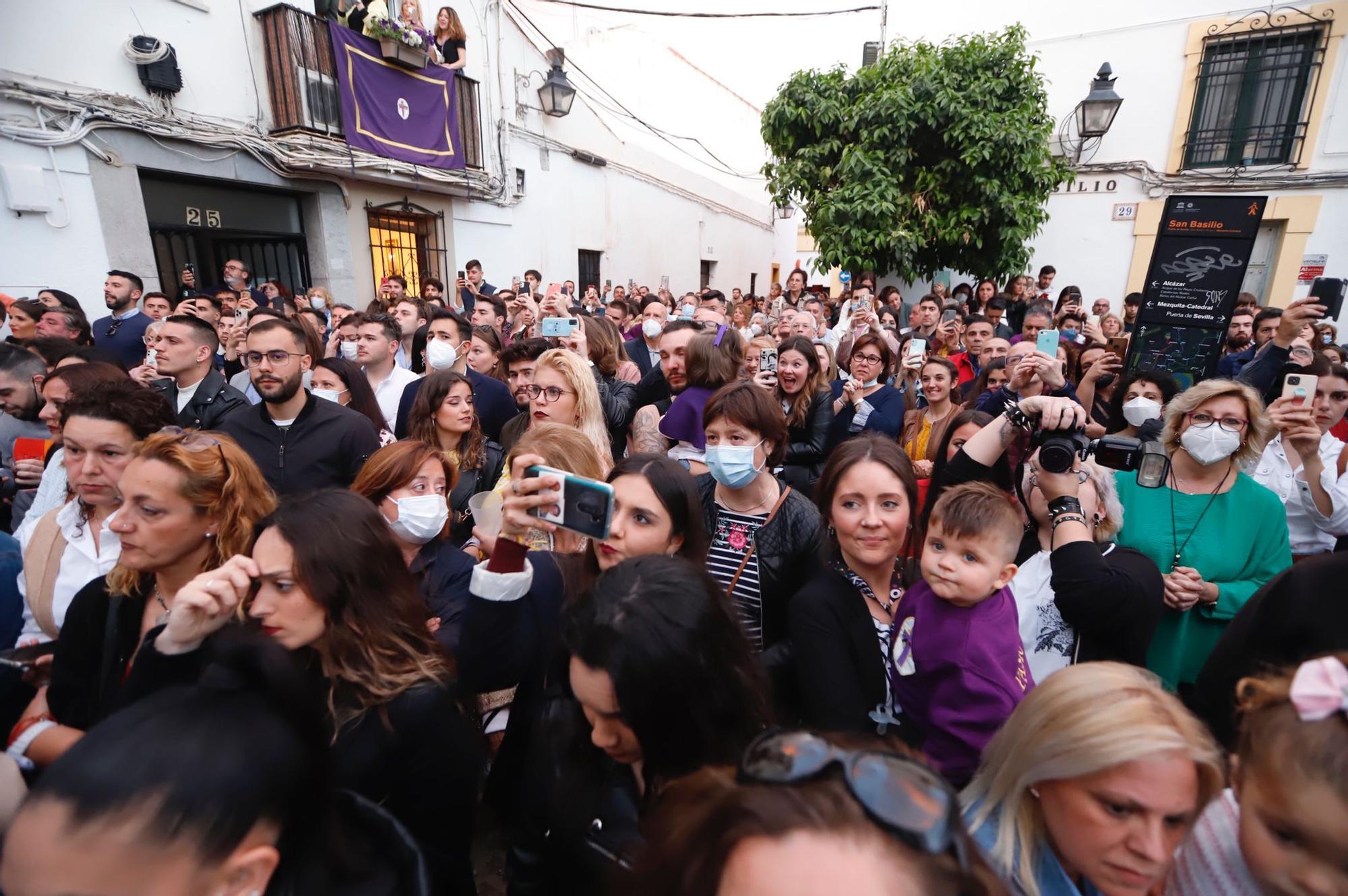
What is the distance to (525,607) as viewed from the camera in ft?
5.66

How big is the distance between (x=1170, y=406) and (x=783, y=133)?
10.3 m

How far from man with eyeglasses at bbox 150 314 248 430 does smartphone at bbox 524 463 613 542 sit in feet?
10.0

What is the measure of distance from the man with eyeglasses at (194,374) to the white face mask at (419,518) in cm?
203

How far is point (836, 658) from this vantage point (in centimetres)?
180

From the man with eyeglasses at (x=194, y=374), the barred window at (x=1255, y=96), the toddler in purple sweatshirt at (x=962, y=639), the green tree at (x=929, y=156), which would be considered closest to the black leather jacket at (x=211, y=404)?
the man with eyeglasses at (x=194, y=374)

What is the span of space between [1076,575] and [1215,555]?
0.98 meters

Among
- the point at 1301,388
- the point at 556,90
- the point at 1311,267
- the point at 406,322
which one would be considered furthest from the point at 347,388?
the point at 1311,267

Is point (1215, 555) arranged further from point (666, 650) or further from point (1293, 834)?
point (666, 650)

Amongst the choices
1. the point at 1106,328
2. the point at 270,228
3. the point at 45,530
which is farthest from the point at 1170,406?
the point at 270,228

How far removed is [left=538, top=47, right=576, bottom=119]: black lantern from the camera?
41.5 ft

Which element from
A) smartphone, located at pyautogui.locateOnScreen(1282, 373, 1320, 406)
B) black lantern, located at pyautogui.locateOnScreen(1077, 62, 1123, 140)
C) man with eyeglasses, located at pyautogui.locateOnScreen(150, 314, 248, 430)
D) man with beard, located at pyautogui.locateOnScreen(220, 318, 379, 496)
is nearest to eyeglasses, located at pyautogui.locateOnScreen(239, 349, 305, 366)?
man with beard, located at pyautogui.locateOnScreen(220, 318, 379, 496)

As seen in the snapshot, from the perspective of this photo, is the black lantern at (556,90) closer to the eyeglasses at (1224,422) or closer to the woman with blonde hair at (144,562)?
the woman with blonde hair at (144,562)

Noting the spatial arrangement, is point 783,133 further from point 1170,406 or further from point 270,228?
point 1170,406

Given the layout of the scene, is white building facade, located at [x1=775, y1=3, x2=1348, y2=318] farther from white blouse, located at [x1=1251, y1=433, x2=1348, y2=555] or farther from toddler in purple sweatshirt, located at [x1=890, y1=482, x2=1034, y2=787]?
toddler in purple sweatshirt, located at [x1=890, y1=482, x2=1034, y2=787]
